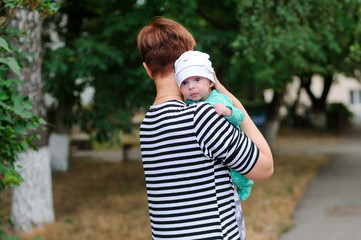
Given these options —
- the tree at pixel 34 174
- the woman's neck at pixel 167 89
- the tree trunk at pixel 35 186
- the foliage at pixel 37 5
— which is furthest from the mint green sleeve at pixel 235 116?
the tree trunk at pixel 35 186

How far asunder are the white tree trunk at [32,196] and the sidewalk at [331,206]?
11.2ft

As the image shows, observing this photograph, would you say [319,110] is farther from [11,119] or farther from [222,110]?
[222,110]

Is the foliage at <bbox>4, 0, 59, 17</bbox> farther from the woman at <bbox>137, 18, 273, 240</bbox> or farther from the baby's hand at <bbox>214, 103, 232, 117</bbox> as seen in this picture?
the baby's hand at <bbox>214, 103, 232, 117</bbox>

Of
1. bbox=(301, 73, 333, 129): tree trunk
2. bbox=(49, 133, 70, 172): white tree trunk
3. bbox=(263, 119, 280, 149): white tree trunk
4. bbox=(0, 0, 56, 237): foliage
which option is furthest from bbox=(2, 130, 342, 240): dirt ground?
bbox=(301, 73, 333, 129): tree trunk

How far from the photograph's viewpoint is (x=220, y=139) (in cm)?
172

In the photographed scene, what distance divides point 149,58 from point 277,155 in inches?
551

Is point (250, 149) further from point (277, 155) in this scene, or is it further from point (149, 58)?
point (277, 155)

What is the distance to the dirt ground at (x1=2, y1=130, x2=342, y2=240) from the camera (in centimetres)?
654

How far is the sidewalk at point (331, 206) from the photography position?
6274mm

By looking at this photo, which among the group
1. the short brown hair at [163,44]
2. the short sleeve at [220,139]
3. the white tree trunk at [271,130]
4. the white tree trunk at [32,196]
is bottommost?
the white tree trunk at [271,130]

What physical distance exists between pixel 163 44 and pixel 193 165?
497 millimetres

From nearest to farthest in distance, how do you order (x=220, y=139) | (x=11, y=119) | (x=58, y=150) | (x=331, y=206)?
(x=220, y=139) < (x=11, y=119) < (x=331, y=206) < (x=58, y=150)

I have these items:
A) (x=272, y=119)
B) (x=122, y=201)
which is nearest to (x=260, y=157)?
(x=122, y=201)

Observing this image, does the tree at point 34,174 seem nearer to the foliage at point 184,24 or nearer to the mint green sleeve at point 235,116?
the foliage at point 184,24
